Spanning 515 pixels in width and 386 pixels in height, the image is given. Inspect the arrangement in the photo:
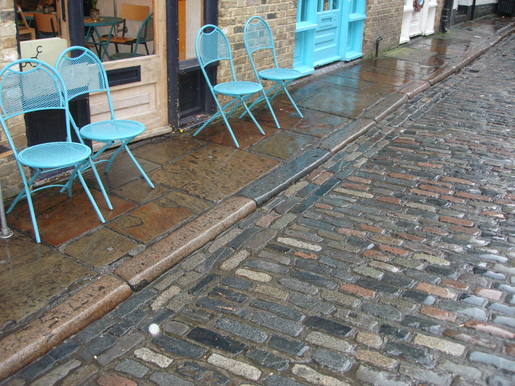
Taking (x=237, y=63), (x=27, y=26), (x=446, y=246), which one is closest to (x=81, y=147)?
(x=27, y=26)

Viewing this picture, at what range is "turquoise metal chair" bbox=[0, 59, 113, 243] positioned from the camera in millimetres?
3910

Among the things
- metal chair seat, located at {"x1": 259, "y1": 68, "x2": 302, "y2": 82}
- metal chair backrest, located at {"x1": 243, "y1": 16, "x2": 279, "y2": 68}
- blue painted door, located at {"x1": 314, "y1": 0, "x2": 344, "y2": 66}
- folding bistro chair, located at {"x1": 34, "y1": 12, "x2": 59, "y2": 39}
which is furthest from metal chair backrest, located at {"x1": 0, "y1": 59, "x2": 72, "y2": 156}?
blue painted door, located at {"x1": 314, "y1": 0, "x2": 344, "y2": 66}

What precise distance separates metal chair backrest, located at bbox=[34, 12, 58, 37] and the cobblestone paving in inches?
94.5

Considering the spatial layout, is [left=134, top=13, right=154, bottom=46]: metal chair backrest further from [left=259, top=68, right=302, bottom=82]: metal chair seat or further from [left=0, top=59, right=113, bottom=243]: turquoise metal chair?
[left=0, top=59, right=113, bottom=243]: turquoise metal chair

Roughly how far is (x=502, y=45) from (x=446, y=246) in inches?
465

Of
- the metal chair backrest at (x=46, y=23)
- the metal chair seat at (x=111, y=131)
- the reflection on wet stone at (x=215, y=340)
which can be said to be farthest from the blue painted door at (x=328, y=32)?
the reflection on wet stone at (x=215, y=340)

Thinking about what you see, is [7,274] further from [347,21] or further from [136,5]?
[347,21]

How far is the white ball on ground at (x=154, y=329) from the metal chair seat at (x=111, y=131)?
5.40 feet

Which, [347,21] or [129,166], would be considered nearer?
[129,166]

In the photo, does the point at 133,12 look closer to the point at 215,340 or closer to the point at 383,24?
the point at 215,340

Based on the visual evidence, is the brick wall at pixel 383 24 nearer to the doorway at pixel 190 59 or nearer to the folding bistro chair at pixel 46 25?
the doorway at pixel 190 59

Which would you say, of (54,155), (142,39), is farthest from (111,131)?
(142,39)

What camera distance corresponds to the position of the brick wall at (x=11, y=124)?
4250mm

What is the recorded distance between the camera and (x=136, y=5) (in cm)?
658
